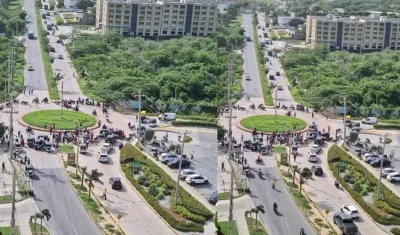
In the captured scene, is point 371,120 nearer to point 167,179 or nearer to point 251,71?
point 251,71

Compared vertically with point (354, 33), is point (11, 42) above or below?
below

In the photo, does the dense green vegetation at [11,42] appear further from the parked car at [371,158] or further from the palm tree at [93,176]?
the parked car at [371,158]

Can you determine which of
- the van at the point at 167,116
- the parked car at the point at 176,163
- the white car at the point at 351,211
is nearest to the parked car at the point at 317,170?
the white car at the point at 351,211

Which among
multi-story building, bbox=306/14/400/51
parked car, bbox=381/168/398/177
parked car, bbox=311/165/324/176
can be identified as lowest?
parked car, bbox=381/168/398/177

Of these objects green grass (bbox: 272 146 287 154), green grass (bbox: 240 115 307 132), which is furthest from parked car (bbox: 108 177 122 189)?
green grass (bbox: 272 146 287 154)

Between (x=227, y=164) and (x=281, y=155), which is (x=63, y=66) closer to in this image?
(x=281, y=155)

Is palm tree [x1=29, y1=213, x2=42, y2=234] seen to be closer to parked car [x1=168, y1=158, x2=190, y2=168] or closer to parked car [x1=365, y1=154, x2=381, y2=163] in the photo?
parked car [x1=168, y1=158, x2=190, y2=168]

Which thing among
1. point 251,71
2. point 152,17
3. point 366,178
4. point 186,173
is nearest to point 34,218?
point 186,173
